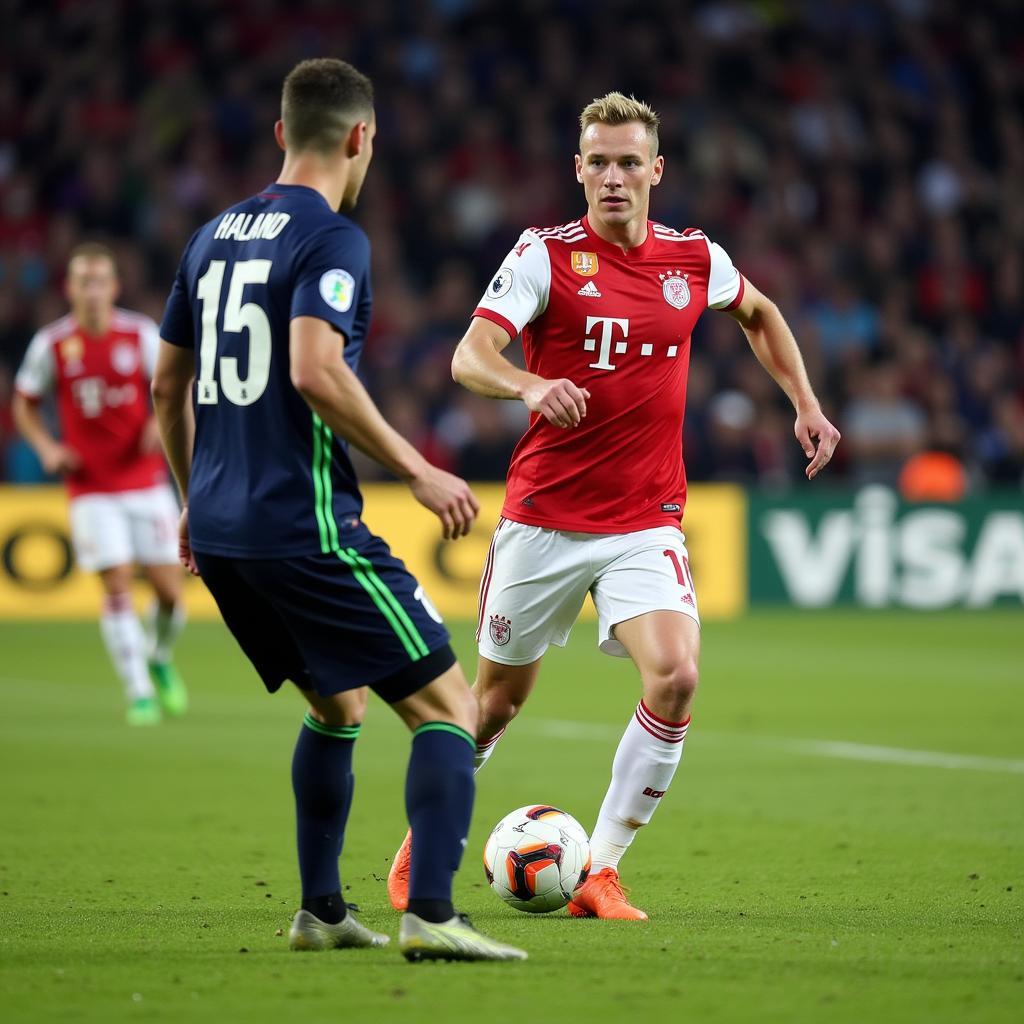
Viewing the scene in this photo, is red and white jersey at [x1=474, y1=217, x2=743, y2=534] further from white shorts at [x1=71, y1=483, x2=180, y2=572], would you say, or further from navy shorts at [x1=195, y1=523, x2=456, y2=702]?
white shorts at [x1=71, y1=483, x2=180, y2=572]

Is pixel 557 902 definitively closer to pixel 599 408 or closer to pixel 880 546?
pixel 599 408

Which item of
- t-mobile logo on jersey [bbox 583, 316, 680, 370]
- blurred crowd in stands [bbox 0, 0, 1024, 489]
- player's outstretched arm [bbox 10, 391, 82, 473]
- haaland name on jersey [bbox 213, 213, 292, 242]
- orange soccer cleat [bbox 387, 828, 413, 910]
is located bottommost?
orange soccer cleat [bbox 387, 828, 413, 910]

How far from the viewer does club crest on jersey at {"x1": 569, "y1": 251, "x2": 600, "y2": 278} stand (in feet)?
20.0

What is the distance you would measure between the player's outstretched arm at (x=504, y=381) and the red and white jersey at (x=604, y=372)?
310 mm

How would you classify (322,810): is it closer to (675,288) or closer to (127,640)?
(675,288)

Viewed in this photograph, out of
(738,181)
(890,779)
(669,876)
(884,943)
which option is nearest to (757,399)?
(738,181)

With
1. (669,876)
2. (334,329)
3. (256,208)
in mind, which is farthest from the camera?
(669,876)

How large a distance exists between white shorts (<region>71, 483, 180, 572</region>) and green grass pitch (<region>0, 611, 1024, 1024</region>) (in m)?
1.01

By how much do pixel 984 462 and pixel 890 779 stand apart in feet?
36.7

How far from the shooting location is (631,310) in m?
6.09

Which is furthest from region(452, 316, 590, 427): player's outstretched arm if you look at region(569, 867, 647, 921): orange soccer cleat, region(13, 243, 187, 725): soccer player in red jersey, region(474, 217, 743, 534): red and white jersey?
region(13, 243, 187, 725): soccer player in red jersey

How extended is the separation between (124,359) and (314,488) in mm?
7086

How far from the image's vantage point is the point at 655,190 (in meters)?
21.8

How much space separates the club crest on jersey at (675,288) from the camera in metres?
6.18
